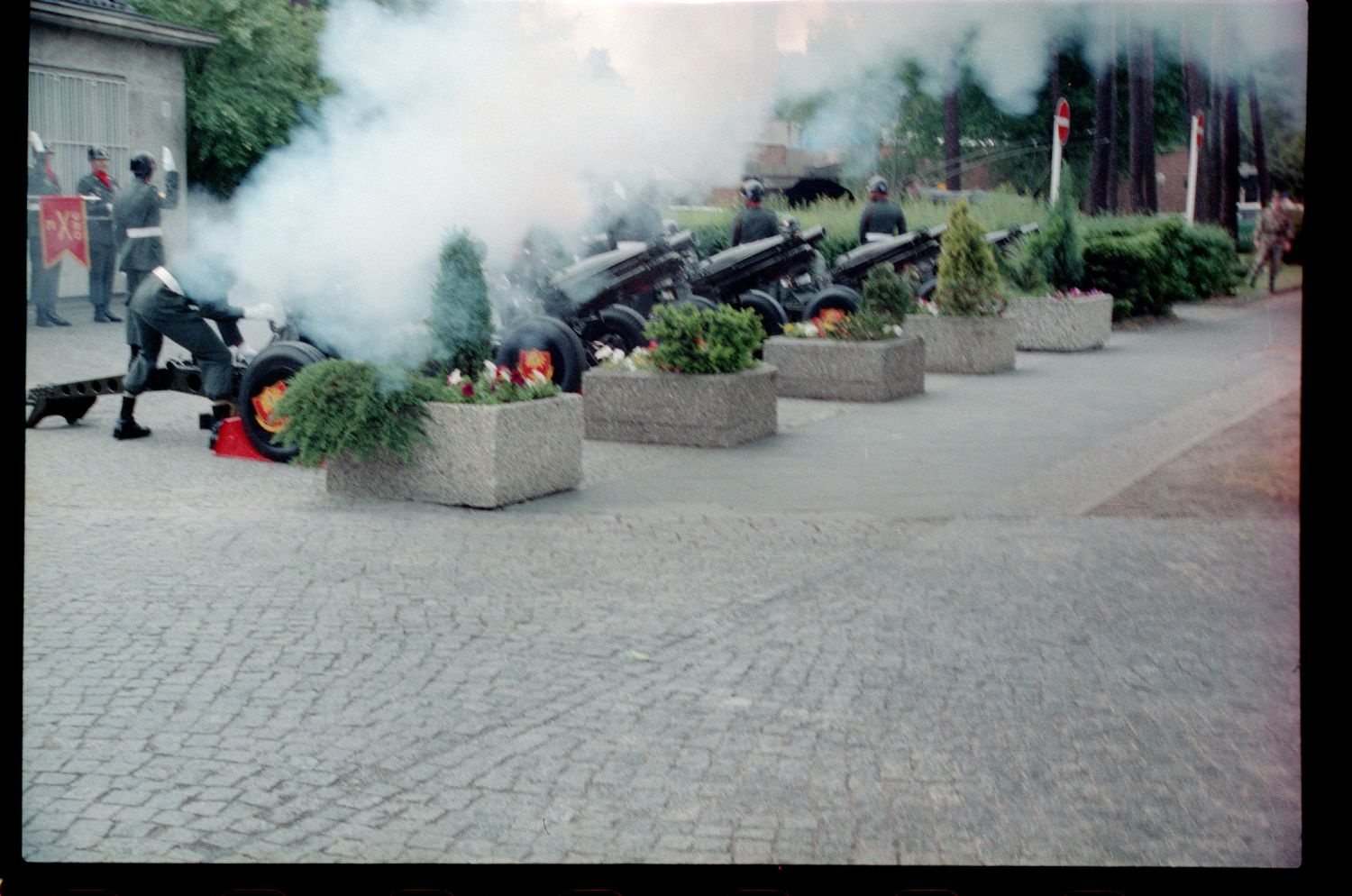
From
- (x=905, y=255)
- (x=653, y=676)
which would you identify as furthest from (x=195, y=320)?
(x=905, y=255)

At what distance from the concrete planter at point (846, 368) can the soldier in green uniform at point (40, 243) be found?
5.66m

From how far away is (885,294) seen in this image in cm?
1320

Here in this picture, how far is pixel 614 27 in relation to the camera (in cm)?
954

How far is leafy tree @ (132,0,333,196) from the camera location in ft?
29.3

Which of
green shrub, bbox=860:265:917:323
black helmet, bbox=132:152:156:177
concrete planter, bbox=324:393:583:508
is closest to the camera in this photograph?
concrete planter, bbox=324:393:583:508

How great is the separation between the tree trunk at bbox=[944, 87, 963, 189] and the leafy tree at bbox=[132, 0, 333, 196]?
3.49m

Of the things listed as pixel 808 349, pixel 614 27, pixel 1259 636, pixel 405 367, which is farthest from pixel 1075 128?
pixel 1259 636

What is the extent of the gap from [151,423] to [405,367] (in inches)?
129

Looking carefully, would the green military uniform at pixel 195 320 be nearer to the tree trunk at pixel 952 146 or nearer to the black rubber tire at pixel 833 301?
the tree trunk at pixel 952 146

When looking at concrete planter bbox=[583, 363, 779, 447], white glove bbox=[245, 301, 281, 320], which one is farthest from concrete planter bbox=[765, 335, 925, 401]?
white glove bbox=[245, 301, 281, 320]

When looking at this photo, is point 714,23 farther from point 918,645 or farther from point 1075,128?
point 918,645

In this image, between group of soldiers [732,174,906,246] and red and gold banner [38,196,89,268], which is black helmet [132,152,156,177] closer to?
red and gold banner [38,196,89,268]

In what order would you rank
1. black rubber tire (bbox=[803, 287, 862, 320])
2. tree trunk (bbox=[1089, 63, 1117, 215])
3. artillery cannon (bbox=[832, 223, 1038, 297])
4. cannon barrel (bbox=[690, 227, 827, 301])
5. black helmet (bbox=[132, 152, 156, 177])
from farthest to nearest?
black rubber tire (bbox=[803, 287, 862, 320]) → artillery cannon (bbox=[832, 223, 1038, 297]) → cannon barrel (bbox=[690, 227, 827, 301]) → black helmet (bbox=[132, 152, 156, 177]) → tree trunk (bbox=[1089, 63, 1117, 215])

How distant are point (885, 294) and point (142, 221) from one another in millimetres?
5849
